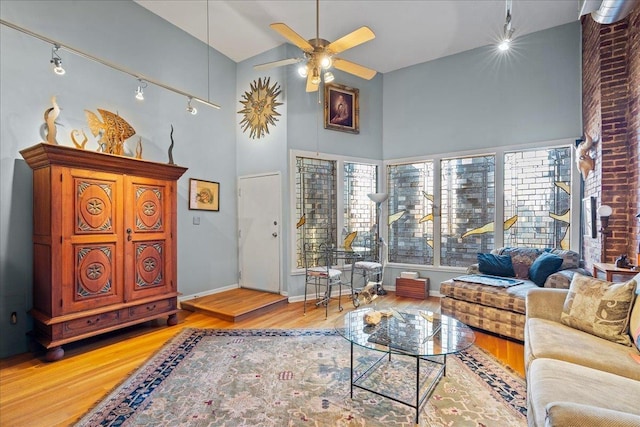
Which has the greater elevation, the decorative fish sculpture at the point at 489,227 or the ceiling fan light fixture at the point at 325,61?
the ceiling fan light fixture at the point at 325,61

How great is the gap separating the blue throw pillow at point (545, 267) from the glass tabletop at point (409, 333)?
1614 mm

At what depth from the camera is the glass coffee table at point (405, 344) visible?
198 cm

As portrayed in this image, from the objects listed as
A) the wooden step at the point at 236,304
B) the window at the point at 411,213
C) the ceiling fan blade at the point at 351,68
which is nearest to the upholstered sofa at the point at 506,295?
the window at the point at 411,213

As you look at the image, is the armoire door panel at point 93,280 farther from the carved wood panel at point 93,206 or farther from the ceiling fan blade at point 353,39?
the ceiling fan blade at point 353,39

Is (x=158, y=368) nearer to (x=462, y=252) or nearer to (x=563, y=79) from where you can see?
(x=462, y=252)

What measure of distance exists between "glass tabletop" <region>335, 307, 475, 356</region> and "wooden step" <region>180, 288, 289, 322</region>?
1713 mm

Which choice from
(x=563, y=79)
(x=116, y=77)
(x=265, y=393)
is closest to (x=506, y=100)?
(x=563, y=79)

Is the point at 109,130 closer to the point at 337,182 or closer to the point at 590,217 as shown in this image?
the point at 337,182

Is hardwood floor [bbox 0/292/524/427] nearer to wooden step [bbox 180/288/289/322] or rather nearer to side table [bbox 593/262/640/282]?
wooden step [bbox 180/288/289/322]

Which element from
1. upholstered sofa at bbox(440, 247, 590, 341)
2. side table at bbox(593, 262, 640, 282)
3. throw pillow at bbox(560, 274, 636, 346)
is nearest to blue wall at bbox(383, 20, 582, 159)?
upholstered sofa at bbox(440, 247, 590, 341)

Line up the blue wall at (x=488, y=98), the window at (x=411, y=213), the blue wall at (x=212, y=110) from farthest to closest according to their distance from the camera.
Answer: the window at (x=411, y=213)
the blue wall at (x=488, y=98)
the blue wall at (x=212, y=110)

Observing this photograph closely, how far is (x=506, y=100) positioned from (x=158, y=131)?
4.70 meters

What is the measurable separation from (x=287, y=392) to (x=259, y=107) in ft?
12.9

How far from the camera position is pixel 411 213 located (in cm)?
509
